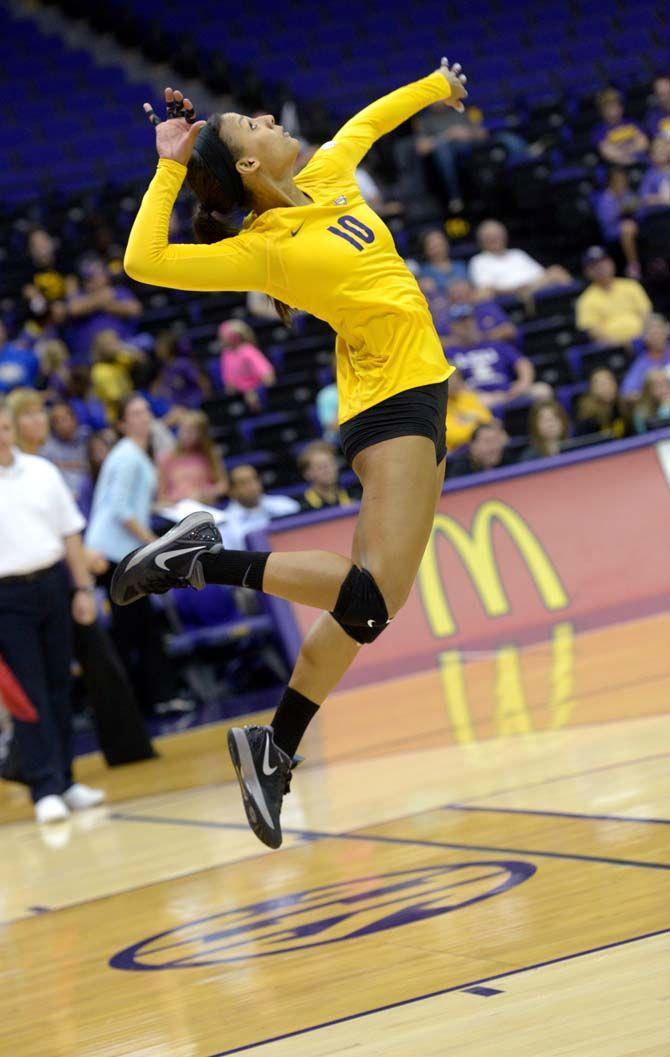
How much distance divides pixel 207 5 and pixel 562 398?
8.85 m

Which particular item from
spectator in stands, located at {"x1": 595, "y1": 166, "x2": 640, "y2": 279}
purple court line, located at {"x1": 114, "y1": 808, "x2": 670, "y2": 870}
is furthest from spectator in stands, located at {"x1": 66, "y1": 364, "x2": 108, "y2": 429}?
spectator in stands, located at {"x1": 595, "y1": 166, "x2": 640, "y2": 279}

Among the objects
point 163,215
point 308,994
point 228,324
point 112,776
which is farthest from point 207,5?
point 308,994

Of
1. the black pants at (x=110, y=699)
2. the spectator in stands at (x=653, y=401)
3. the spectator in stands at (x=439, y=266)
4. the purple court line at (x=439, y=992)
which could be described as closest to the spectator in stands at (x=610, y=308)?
the spectator in stands at (x=439, y=266)

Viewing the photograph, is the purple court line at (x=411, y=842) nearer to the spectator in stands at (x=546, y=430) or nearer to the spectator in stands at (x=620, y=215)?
the spectator in stands at (x=546, y=430)

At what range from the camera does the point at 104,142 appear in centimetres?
1645

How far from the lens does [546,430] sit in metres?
10.4

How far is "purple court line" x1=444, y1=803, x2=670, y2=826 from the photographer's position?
173 inches

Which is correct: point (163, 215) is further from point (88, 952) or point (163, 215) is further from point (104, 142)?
point (104, 142)

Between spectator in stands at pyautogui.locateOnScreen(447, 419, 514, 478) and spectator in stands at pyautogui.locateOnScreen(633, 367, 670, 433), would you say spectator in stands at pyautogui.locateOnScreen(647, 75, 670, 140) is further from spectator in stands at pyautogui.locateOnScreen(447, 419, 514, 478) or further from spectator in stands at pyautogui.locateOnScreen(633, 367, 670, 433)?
spectator in stands at pyautogui.locateOnScreen(447, 419, 514, 478)

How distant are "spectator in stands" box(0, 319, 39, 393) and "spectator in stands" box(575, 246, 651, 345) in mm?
4567

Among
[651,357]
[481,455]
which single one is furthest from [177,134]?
[651,357]

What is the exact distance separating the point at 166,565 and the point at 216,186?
111 cm

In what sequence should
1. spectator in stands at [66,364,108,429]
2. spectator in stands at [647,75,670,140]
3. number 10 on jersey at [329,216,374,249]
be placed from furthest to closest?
spectator in stands at [647,75,670,140], spectator in stands at [66,364,108,429], number 10 on jersey at [329,216,374,249]

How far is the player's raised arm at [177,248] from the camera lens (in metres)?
4.29
